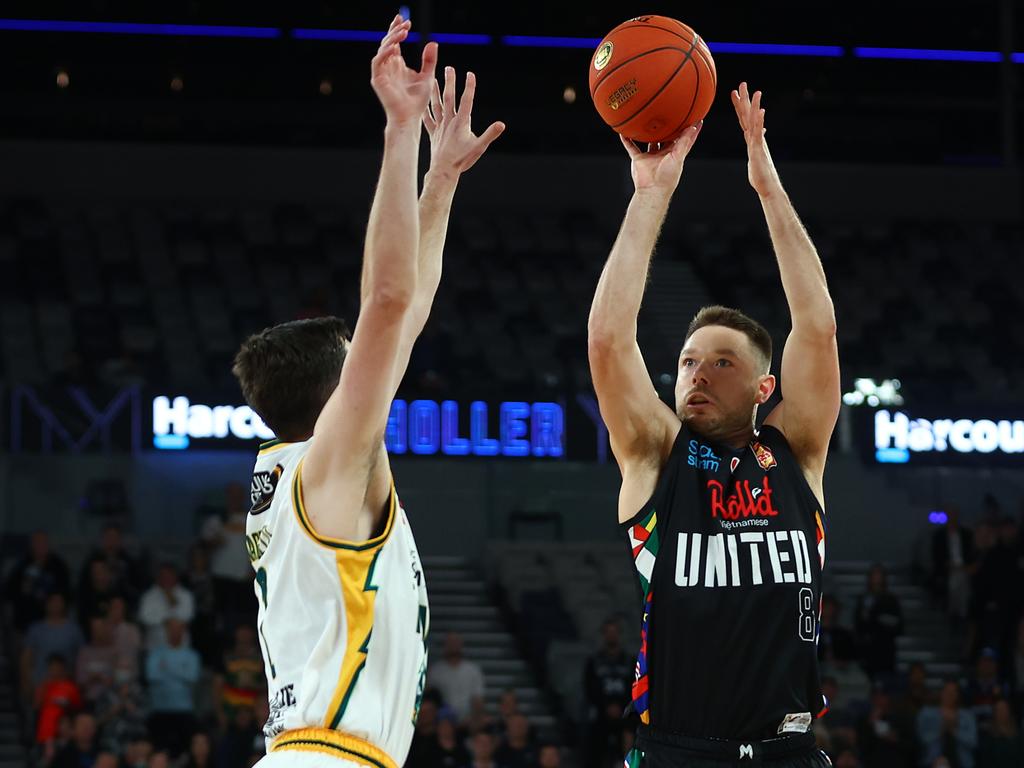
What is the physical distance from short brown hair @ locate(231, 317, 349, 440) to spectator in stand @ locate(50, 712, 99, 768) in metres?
8.72

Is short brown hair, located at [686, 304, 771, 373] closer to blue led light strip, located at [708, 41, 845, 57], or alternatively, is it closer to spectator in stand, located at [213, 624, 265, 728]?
spectator in stand, located at [213, 624, 265, 728]

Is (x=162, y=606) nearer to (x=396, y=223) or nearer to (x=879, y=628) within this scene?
(x=879, y=628)

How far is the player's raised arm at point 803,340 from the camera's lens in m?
4.87

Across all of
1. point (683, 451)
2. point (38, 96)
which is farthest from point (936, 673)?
point (38, 96)

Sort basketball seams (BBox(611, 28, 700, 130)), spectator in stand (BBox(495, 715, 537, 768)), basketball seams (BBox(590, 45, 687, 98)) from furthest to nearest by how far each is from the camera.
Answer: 1. spectator in stand (BBox(495, 715, 537, 768))
2. basketball seams (BBox(590, 45, 687, 98))
3. basketball seams (BBox(611, 28, 700, 130))

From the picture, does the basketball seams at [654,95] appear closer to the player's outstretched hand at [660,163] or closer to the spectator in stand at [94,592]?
the player's outstretched hand at [660,163]

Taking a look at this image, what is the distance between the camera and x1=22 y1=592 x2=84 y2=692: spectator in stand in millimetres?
13117

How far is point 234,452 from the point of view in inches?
608

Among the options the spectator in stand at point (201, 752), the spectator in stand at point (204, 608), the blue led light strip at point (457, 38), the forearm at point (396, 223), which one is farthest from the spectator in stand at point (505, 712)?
the blue led light strip at point (457, 38)

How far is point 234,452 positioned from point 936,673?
7.21 m

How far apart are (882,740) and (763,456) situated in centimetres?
Result: 903

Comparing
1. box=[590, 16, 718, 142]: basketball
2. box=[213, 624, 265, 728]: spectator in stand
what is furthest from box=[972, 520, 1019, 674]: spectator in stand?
box=[590, 16, 718, 142]: basketball

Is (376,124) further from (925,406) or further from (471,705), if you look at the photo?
(471,705)

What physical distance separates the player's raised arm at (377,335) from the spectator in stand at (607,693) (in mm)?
9658
